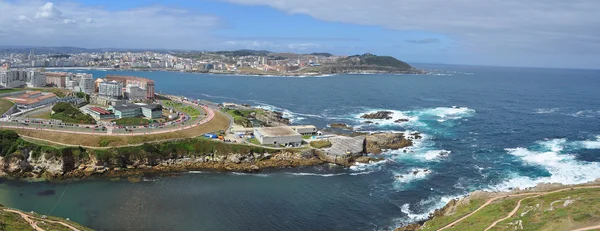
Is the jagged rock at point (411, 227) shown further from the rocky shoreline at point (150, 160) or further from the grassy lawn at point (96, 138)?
the grassy lawn at point (96, 138)

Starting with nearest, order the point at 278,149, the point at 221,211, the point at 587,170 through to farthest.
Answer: the point at 221,211
the point at 587,170
the point at 278,149

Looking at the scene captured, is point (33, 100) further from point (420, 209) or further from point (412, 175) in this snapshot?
point (420, 209)

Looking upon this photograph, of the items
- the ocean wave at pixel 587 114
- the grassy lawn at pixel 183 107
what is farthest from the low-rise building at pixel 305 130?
the ocean wave at pixel 587 114

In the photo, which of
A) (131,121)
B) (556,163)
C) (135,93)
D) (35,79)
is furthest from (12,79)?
(556,163)

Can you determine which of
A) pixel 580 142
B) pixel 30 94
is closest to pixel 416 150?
pixel 580 142

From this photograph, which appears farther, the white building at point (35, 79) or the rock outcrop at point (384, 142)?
the white building at point (35, 79)

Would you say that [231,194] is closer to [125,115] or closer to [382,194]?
[382,194]
